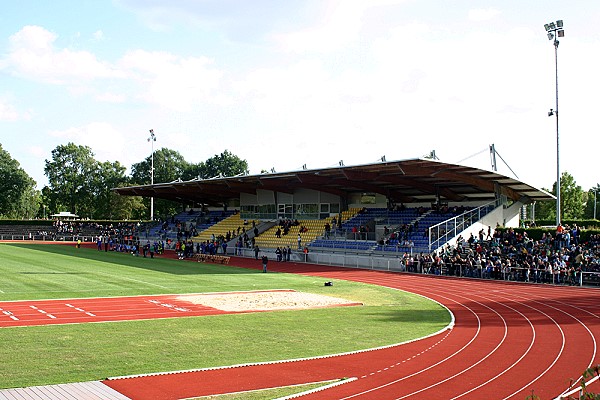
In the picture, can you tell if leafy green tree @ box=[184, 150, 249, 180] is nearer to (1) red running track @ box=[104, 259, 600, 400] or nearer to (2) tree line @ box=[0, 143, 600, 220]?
(2) tree line @ box=[0, 143, 600, 220]

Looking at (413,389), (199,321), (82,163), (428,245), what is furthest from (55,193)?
(413,389)

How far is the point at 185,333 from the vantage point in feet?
51.1

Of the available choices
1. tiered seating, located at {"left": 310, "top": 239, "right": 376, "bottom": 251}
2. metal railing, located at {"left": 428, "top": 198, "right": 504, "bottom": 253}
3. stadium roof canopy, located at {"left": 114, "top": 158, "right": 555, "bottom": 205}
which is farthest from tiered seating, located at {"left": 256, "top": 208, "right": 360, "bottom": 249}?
metal railing, located at {"left": 428, "top": 198, "right": 504, "bottom": 253}

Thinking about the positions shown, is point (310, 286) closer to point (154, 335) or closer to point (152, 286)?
point (152, 286)

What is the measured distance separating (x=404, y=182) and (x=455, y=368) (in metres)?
31.2

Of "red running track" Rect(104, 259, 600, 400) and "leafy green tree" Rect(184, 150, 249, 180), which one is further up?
"leafy green tree" Rect(184, 150, 249, 180)

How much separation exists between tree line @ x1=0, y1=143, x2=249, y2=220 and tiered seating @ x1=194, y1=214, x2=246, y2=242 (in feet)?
109

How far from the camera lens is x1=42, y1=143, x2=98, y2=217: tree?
328 ft

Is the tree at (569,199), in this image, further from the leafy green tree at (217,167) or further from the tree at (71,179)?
the tree at (71,179)

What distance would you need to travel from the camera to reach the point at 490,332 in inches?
643

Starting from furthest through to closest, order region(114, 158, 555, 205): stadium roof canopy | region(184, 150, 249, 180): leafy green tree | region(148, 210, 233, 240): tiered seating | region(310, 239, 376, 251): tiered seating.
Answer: region(184, 150, 249, 180): leafy green tree → region(148, 210, 233, 240): tiered seating → region(310, 239, 376, 251): tiered seating → region(114, 158, 555, 205): stadium roof canopy

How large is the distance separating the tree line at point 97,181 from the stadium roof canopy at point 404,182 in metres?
45.3

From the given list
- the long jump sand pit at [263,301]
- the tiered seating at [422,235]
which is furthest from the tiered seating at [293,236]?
the long jump sand pit at [263,301]

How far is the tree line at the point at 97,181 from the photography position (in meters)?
96.6
